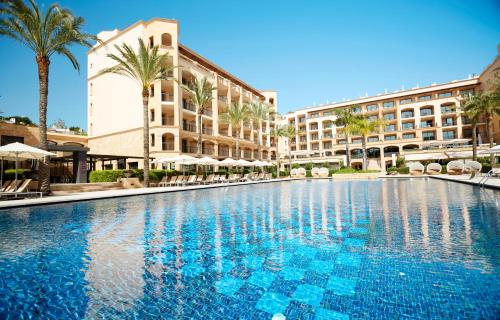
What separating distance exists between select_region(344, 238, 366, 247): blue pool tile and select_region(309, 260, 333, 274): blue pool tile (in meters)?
1.06

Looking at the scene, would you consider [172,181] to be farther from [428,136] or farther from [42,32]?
[428,136]

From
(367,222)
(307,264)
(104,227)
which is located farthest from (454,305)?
(104,227)

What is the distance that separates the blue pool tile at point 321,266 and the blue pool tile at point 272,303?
0.94m

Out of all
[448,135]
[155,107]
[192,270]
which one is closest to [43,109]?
[155,107]

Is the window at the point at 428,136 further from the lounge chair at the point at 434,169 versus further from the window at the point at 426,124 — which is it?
the lounge chair at the point at 434,169

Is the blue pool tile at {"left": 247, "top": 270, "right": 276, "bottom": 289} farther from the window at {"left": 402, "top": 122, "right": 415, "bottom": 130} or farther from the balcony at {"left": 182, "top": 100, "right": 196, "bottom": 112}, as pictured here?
the window at {"left": 402, "top": 122, "right": 415, "bottom": 130}

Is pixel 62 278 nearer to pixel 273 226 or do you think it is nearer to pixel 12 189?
pixel 273 226

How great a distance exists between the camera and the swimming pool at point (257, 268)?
2896 mm

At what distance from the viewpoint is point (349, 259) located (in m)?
4.25

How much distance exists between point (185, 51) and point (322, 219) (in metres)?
33.6

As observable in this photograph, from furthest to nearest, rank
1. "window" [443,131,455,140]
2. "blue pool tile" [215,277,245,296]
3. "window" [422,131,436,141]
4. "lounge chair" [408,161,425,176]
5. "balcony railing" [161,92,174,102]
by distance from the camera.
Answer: "window" [422,131,436,141] < "window" [443,131,455,140] < "lounge chair" [408,161,425,176] < "balcony railing" [161,92,174,102] < "blue pool tile" [215,277,245,296]

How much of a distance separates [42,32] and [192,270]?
17.5 metres

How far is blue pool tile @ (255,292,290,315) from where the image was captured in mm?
2879

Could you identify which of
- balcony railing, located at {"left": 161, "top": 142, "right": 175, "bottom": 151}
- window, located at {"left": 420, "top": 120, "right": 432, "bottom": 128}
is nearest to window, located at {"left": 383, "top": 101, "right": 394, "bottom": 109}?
window, located at {"left": 420, "top": 120, "right": 432, "bottom": 128}
